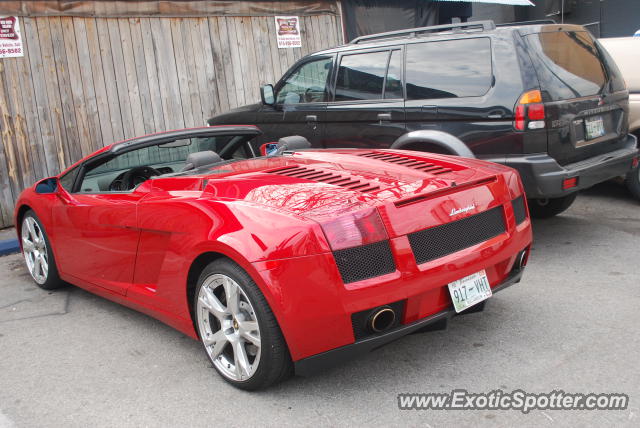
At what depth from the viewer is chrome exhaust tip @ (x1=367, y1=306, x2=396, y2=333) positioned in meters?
3.07

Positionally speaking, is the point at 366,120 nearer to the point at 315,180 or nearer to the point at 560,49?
the point at 560,49

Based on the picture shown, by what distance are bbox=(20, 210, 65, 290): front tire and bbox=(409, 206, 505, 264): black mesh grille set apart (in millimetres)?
3236

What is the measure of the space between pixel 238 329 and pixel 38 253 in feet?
9.15

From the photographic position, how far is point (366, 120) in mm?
6238

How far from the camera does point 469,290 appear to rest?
339 centimetres

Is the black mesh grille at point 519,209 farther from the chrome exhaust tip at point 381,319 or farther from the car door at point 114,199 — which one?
the car door at point 114,199

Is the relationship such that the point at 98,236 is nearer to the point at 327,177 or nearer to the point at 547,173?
the point at 327,177

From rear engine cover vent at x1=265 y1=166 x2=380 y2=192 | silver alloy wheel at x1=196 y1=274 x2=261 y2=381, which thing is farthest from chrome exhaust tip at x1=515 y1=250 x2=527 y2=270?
silver alloy wheel at x1=196 y1=274 x2=261 y2=381

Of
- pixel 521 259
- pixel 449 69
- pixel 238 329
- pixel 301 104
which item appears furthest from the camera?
pixel 301 104

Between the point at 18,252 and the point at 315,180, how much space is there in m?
4.67

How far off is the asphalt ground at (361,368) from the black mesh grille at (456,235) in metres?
0.66

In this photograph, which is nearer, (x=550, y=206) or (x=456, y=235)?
(x=456, y=235)

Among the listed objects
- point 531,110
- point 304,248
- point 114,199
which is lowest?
point 304,248
